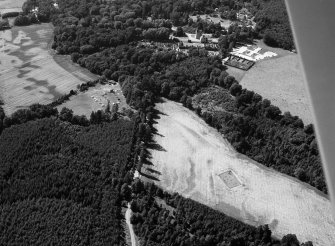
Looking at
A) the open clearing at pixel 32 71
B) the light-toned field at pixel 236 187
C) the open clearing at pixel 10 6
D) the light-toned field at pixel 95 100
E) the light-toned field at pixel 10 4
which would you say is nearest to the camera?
the light-toned field at pixel 236 187

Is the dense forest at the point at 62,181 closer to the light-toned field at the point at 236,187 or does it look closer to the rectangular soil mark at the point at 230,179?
the light-toned field at the point at 236,187

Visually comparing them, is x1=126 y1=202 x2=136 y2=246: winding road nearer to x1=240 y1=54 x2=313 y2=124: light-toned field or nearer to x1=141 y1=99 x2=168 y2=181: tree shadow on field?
x1=141 y1=99 x2=168 y2=181: tree shadow on field

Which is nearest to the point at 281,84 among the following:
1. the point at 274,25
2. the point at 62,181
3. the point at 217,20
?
the point at 274,25

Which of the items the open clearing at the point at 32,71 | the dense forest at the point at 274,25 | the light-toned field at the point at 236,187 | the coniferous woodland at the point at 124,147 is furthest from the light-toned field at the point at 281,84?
the open clearing at the point at 32,71

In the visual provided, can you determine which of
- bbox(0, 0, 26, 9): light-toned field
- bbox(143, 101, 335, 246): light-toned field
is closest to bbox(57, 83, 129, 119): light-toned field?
bbox(143, 101, 335, 246): light-toned field

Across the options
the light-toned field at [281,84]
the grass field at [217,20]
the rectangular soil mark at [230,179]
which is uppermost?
the grass field at [217,20]

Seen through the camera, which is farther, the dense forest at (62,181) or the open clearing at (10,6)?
the open clearing at (10,6)

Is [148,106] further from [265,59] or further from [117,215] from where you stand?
[265,59]
